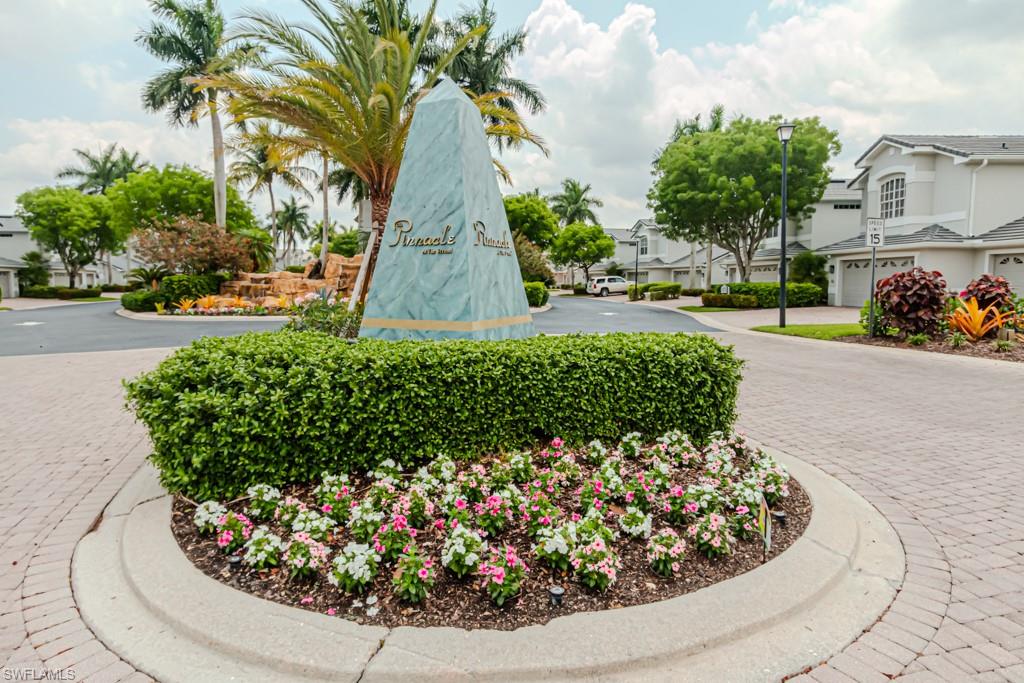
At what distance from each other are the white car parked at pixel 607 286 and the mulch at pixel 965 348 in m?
32.9

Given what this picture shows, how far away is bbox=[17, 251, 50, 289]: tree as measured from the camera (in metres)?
46.1

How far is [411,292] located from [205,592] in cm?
406

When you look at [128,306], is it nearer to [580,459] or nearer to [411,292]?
[411,292]

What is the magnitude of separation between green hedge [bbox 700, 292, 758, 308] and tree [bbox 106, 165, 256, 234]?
30521 millimetres

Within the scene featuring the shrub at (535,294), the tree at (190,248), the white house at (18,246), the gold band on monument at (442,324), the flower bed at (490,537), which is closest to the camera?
the flower bed at (490,537)

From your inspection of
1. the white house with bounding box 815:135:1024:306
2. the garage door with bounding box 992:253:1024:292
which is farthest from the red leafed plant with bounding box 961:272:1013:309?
the garage door with bounding box 992:253:1024:292

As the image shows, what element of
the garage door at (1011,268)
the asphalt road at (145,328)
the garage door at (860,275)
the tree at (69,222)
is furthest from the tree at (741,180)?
the tree at (69,222)

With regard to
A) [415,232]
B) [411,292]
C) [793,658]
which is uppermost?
[415,232]

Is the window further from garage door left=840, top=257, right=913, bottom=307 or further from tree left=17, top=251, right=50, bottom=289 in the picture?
tree left=17, top=251, right=50, bottom=289

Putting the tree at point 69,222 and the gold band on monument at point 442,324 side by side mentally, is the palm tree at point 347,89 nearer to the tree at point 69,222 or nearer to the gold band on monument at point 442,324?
the gold band on monument at point 442,324

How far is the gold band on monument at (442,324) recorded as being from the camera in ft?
19.9

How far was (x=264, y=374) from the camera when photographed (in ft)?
13.2

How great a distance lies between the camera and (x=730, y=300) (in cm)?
2786

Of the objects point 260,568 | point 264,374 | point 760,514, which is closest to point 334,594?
point 260,568
